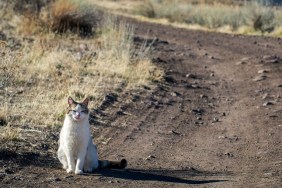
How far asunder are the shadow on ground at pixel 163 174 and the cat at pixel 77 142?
0.17m

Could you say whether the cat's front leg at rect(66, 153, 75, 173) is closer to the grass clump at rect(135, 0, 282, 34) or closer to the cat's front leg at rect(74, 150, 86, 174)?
the cat's front leg at rect(74, 150, 86, 174)

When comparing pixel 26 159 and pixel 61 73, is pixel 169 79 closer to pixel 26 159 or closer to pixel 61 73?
pixel 61 73

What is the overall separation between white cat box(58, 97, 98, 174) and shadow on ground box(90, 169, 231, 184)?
0.22 m

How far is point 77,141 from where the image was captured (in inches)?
340

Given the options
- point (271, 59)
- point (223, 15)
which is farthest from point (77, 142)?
point (223, 15)

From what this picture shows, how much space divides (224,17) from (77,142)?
2567 cm

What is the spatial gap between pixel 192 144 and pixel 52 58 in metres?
5.50

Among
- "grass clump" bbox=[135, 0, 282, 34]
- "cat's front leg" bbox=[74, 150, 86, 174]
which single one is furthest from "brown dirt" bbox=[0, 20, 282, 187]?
"grass clump" bbox=[135, 0, 282, 34]

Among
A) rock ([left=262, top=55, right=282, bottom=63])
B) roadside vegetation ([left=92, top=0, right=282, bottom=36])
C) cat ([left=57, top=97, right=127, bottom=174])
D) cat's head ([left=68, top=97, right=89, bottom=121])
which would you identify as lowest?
roadside vegetation ([left=92, top=0, right=282, bottom=36])

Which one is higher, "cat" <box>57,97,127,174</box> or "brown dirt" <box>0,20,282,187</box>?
"cat" <box>57,97,127,174</box>

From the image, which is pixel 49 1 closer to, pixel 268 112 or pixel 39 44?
pixel 39 44

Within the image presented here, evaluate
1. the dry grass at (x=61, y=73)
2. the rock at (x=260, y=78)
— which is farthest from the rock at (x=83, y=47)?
the rock at (x=260, y=78)

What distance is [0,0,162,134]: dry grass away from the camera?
1171 centimetres

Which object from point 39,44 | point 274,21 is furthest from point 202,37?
point 39,44
